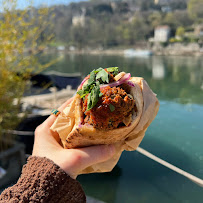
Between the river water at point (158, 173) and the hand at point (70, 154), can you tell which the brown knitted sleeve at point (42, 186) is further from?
the river water at point (158, 173)

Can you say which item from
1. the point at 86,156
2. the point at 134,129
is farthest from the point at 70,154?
the point at 134,129

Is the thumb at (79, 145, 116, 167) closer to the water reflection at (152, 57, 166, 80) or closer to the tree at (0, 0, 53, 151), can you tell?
the tree at (0, 0, 53, 151)

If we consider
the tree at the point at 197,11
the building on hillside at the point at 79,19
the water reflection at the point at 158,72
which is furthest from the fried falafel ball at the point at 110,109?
the tree at the point at 197,11

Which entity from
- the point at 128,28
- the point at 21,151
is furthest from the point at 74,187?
the point at 128,28

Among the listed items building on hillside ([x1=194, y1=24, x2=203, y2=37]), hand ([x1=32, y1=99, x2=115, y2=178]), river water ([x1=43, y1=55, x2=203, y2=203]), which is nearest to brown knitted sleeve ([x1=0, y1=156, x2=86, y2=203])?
hand ([x1=32, y1=99, x2=115, y2=178])

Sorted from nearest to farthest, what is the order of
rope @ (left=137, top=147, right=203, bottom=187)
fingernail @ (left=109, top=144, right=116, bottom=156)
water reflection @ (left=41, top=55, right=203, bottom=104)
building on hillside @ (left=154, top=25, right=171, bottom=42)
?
fingernail @ (left=109, top=144, right=116, bottom=156)
rope @ (left=137, top=147, right=203, bottom=187)
water reflection @ (left=41, top=55, right=203, bottom=104)
building on hillside @ (left=154, top=25, right=171, bottom=42)

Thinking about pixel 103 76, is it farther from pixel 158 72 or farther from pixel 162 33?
pixel 162 33
